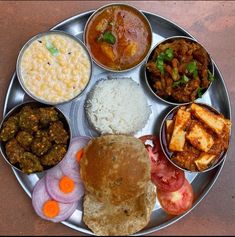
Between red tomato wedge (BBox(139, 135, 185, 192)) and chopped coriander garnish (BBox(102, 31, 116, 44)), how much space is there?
81 centimetres

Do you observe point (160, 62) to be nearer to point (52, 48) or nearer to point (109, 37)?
point (109, 37)

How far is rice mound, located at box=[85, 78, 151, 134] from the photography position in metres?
2.69

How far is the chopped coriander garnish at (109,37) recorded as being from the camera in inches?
98.7

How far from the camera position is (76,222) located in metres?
2.69

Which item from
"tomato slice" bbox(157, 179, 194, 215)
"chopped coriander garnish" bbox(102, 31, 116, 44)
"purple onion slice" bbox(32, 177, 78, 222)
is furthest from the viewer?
"tomato slice" bbox(157, 179, 194, 215)

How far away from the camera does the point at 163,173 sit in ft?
8.87

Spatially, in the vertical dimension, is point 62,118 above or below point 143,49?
below

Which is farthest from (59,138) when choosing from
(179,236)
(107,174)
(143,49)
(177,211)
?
(179,236)

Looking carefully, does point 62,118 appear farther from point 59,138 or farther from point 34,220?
point 34,220

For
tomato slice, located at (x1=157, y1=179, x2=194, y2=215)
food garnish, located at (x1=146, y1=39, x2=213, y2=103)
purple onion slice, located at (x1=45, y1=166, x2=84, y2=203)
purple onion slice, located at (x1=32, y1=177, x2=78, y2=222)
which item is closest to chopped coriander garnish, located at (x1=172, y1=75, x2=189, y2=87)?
food garnish, located at (x1=146, y1=39, x2=213, y2=103)

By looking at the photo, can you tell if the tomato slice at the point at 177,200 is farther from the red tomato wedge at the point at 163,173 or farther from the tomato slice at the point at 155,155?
the tomato slice at the point at 155,155

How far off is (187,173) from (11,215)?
4.35 feet

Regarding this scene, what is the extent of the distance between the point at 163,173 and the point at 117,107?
1.89ft

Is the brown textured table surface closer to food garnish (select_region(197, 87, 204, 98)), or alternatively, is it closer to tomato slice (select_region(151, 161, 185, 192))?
tomato slice (select_region(151, 161, 185, 192))
